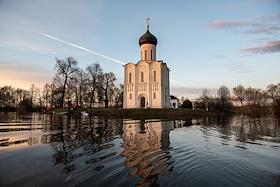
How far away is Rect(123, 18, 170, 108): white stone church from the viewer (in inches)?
2249

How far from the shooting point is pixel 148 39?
59375 millimetres

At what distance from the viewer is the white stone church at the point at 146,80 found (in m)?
57.1

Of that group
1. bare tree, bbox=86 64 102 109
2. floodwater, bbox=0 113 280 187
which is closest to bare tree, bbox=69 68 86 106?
bare tree, bbox=86 64 102 109

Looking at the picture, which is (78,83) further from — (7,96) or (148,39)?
(7,96)

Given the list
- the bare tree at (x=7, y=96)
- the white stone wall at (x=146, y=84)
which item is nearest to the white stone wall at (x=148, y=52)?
the white stone wall at (x=146, y=84)

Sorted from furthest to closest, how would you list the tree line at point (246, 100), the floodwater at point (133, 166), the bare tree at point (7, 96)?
the bare tree at point (7, 96)
the tree line at point (246, 100)
the floodwater at point (133, 166)

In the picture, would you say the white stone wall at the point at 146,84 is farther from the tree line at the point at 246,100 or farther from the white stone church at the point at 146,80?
the tree line at the point at 246,100

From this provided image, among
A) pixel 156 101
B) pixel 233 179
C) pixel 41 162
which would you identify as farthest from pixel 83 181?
pixel 156 101

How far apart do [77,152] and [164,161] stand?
10.7 ft

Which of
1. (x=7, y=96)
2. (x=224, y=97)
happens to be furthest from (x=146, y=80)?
(x=7, y=96)

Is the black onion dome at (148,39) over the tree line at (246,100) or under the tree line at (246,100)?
over

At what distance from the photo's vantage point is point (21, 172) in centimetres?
624

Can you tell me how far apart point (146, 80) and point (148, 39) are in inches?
407

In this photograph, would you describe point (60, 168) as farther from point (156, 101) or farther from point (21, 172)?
point (156, 101)
